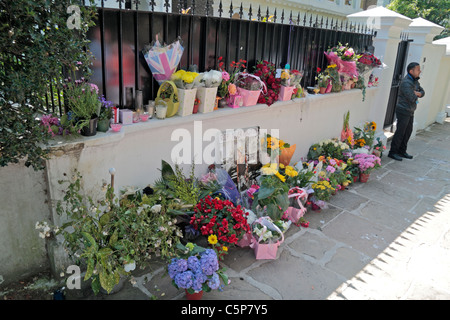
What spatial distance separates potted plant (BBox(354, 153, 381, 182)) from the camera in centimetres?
569

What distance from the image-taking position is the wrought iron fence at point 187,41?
333 cm

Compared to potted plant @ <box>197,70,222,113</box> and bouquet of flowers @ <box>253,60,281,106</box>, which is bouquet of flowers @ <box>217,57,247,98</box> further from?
bouquet of flowers @ <box>253,60,281,106</box>

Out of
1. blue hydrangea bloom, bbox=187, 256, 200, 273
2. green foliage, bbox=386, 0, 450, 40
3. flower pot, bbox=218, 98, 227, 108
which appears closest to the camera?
blue hydrangea bloom, bbox=187, 256, 200, 273

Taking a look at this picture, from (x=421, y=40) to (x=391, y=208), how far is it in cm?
547

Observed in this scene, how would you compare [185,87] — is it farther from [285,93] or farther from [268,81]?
[285,93]

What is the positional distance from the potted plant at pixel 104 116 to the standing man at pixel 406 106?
5.93 metres

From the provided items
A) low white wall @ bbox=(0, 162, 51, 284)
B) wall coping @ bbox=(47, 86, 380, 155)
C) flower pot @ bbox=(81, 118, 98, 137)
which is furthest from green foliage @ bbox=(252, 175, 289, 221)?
low white wall @ bbox=(0, 162, 51, 284)

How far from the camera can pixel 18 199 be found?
291 cm

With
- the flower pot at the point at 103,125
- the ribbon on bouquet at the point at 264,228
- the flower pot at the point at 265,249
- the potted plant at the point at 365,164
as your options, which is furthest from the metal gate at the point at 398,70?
the flower pot at the point at 103,125

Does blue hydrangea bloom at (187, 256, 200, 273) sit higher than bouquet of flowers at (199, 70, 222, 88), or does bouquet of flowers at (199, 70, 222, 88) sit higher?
bouquet of flowers at (199, 70, 222, 88)

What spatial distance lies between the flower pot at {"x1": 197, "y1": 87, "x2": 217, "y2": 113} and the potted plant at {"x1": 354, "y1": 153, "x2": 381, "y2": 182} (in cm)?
297

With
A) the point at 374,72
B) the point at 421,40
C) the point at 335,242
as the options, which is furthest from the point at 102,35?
the point at 421,40

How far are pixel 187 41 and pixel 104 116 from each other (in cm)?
144
